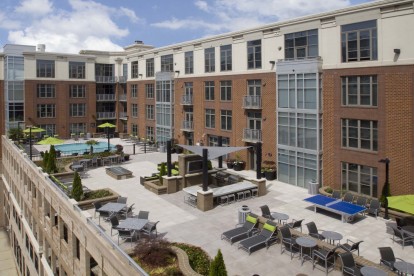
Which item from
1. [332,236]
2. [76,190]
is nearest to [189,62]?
[76,190]

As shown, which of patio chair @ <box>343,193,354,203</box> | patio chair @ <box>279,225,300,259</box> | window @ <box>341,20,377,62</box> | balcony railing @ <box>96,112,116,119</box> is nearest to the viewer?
patio chair @ <box>279,225,300,259</box>

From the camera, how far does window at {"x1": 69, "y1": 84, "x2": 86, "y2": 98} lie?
5297 centimetres

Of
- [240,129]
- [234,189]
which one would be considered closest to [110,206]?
[234,189]

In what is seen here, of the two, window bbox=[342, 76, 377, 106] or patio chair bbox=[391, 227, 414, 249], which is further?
window bbox=[342, 76, 377, 106]

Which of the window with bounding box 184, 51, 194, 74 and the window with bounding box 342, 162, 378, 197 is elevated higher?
the window with bounding box 184, 51, 194, 74

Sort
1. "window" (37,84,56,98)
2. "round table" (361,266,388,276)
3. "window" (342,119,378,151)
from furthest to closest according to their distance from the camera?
"window" (37,84,56,98), "window" (342,119,378,151), "round table" (361,266,388,276)

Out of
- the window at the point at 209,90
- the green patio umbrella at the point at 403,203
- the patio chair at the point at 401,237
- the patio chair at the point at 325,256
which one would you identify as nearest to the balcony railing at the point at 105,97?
the window at the point at 209,90

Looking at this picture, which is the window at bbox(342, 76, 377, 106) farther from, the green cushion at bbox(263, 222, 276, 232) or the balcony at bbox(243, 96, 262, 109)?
the green cushion at bbox(263, 222, 276, 232)

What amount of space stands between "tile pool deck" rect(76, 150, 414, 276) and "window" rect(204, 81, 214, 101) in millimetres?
12324

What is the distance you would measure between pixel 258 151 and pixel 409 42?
11125mm

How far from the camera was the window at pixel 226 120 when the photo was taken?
34.2m

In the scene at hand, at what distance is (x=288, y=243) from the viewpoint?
15.1 meters

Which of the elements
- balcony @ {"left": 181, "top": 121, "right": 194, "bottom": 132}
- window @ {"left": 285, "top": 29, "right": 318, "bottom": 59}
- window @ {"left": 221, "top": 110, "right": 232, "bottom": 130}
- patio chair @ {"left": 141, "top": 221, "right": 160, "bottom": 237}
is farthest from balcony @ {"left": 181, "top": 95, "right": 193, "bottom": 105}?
patio chair @ {"left": 141, "top": 221, "right": 160, "bottom": 237}

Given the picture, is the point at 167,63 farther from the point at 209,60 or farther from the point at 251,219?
the point at 251,219
